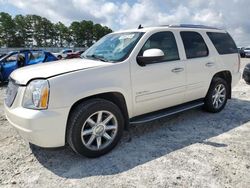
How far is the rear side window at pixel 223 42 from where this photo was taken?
207 inches

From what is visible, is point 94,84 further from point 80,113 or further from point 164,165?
point 164,165

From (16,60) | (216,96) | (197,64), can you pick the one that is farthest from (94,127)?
(16,60)

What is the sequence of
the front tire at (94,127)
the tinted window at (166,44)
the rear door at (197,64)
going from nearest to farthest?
the front tire at (94,127), the tinted window at (166,44), the rear door at (197,64)

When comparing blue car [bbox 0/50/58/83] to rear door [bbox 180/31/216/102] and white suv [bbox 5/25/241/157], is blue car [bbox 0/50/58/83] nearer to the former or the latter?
white suv [bbox 5/25/241/157]

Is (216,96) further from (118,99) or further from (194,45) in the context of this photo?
(118,99)

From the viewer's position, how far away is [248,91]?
771cm

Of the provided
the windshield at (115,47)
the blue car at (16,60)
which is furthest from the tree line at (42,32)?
the windshield at (115,47)

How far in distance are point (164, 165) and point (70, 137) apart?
1.29 meters

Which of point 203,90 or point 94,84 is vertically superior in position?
point 94,84

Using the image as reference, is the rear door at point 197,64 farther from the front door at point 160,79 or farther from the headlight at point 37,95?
the headlight at point 37,95

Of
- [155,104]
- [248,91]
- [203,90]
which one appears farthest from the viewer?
[248,91]

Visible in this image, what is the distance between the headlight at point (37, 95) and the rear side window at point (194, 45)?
2.72 metres

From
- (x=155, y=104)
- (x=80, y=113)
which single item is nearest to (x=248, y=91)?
(x=155, y=104)

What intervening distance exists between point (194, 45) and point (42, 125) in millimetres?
3247
